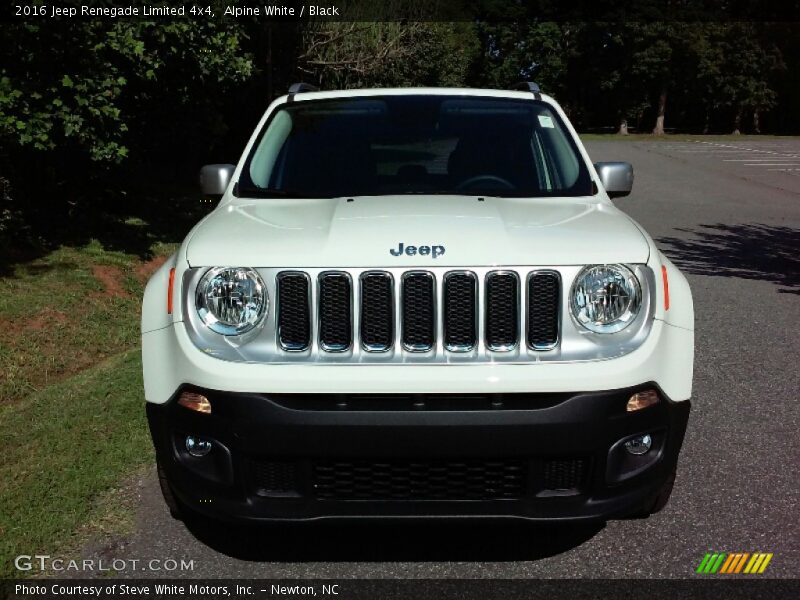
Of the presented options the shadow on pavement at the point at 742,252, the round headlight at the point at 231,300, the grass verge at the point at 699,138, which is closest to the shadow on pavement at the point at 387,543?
the round headlight at the point at 231,300

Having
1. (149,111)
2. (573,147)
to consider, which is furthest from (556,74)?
(573,147)

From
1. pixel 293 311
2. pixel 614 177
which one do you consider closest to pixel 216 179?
pixel 293 311

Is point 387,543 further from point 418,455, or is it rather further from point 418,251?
point 418,251

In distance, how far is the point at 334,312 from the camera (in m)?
3.32

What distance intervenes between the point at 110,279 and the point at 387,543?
268 inches

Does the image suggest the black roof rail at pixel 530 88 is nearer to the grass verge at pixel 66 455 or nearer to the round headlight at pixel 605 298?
the round headlight at pixel 605 298

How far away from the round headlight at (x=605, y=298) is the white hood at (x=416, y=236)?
48mm

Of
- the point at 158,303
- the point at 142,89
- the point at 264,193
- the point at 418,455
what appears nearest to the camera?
the point at 418,455

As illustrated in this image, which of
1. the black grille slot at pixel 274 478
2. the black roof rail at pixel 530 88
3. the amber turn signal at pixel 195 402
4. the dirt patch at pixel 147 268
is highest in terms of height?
the black roof rail at pixel 530 88

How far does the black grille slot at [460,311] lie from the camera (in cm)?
332

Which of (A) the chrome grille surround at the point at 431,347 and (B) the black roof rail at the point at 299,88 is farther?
(B) the black roof rail at the point at 299,88

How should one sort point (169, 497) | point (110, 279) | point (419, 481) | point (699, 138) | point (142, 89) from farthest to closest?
1. point (699, 138)
2. point (142, 89)
3. point (110, 279)
4. point (169, 497)
5. point (419, 481)

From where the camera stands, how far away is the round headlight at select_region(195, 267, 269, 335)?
337 centimetres

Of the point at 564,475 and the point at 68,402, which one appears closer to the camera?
the point at 564,475
